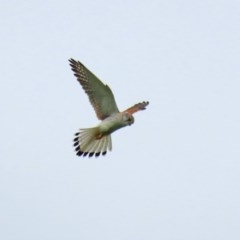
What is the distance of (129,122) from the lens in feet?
104

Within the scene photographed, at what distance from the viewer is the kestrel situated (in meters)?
31.6

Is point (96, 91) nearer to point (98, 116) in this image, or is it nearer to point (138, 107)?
point (98, 116)

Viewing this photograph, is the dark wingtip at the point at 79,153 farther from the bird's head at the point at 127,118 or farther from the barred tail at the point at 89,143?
the bird's head at the point at 127,118

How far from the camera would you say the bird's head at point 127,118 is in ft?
104

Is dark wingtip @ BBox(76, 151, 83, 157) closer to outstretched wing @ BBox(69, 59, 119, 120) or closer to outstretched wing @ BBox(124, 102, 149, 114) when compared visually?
outstretched wing @ BBox(69, 59, 119, 120)

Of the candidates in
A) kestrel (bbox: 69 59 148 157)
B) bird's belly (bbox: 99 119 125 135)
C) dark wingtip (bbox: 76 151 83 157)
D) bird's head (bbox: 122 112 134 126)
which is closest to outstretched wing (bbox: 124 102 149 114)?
kestrel (bbox: 69 59 148 157)

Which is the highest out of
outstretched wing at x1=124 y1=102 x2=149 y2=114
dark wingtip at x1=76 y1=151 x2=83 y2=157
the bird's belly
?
outstretched wing at x1=124 y1=102 x2=149 y2=114

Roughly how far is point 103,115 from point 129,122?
0.74m

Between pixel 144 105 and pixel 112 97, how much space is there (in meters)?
1.28

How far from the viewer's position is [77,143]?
32031 mm

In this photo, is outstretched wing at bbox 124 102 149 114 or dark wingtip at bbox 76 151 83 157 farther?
outstretched wing at bbox 124 102 149 114

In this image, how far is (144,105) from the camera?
32844mm

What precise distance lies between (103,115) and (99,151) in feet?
2.74

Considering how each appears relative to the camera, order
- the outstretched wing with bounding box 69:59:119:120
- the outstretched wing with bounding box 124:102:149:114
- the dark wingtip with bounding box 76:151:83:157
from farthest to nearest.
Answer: the outstretched wing with bounding box 124:102:149:114 → the dark wingtip with bounding box 76:151:83:157 → the outstretched wing with bounding box 69:59:119:120
